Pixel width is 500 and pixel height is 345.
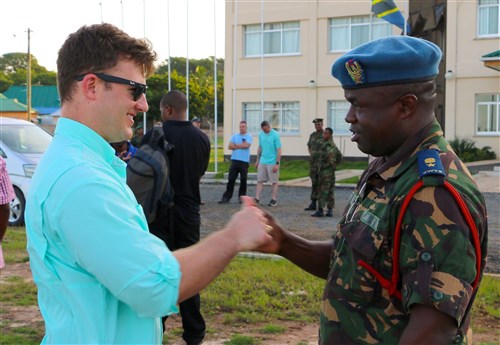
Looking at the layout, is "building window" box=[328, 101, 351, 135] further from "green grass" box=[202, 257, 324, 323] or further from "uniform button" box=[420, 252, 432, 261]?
"uniform button" box=[420, 252, 432, 261]

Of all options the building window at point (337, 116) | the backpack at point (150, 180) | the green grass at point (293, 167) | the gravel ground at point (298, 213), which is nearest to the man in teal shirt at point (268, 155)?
the gravel ground at point (298, 213)

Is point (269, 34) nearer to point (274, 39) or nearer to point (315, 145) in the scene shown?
point (274, 39)

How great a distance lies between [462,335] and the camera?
81.0 inches

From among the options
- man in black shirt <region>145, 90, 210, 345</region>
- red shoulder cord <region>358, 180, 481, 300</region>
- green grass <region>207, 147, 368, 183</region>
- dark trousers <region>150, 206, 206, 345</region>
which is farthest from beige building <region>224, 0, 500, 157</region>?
red shoulder cord <region>358, 180, 481, 300</region>

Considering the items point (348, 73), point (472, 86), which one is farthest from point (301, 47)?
point (348, 73)

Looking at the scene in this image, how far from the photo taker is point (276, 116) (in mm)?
31688

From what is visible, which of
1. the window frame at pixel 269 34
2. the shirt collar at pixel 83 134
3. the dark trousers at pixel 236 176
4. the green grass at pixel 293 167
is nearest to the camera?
the shirt collar at pixel 83 134

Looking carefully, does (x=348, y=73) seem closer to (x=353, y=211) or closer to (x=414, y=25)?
(x=353, y=211)

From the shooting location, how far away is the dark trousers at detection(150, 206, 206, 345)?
5.62 m

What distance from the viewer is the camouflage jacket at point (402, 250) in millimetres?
1906

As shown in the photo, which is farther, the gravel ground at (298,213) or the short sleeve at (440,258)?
the gravel ground at (298,213)

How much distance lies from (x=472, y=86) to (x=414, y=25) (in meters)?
5.15

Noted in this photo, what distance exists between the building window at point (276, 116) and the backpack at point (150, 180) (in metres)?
25.5

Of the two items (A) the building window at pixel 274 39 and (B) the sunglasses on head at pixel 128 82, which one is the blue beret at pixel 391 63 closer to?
(B) the sunglasses on head at pixel 128 82
